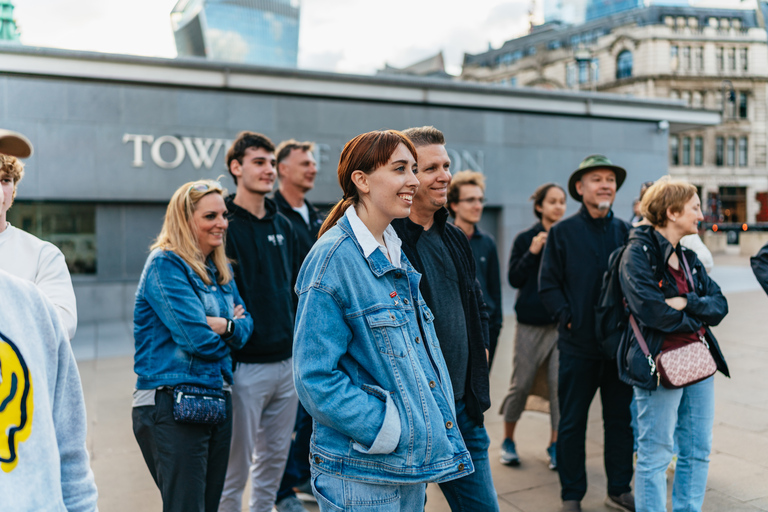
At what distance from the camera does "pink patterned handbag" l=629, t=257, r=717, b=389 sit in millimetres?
3205

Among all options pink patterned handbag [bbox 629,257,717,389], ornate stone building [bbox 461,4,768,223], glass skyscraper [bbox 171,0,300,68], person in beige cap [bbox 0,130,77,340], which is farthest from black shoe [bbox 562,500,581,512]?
ornate stone building [bbox 461,4,768,223]

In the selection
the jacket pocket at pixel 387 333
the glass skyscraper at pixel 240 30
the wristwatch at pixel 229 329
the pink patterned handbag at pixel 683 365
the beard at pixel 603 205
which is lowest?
the pink patterned handbag at pixel 683 365

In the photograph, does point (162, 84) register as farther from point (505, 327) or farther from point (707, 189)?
point (707, 189)

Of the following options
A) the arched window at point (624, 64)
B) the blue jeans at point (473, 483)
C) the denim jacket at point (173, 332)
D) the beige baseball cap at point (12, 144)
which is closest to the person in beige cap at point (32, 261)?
the denim jacket at point (173, 332)

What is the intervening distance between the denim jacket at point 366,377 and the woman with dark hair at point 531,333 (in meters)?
2.75

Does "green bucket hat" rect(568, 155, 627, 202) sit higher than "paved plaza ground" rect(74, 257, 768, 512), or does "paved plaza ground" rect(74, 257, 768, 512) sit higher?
"green bucket hat" rect(568, 155, 627, 202)

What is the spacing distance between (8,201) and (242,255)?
1544 millimetres

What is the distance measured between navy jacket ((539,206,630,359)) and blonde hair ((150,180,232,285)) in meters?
2.13

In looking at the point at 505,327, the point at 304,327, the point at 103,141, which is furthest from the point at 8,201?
the point at 103,141

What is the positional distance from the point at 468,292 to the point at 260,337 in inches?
54.5

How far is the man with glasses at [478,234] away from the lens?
15.3 feet

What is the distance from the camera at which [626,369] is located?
11.3ft

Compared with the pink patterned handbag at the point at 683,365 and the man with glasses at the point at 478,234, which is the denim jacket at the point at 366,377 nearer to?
the pink patterned handbag at the point at 683,365

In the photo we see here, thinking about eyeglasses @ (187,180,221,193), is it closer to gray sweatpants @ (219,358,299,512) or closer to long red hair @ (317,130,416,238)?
gray sweatpants @ (219,358,299,512)
